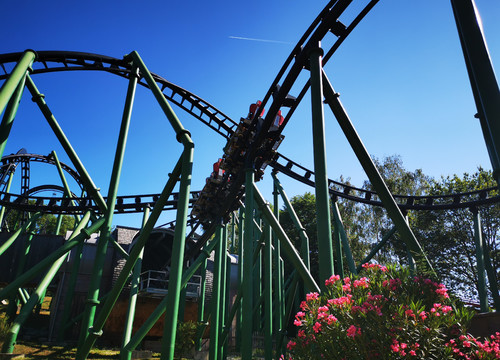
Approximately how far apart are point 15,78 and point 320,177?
15.6 ft

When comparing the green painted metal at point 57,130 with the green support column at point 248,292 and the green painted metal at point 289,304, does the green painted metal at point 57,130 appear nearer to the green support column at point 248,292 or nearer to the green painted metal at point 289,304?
the green support column at point 248,292

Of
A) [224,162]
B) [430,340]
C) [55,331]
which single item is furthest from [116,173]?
[55,331]

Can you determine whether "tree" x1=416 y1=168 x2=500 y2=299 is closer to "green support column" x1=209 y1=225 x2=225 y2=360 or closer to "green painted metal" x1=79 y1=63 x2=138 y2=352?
"green support column" x1=209 y1=225 x2=225 y2=360

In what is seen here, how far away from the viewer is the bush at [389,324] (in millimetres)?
2293

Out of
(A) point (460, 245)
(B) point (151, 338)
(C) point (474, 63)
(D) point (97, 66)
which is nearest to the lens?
(C) point (474, 63)

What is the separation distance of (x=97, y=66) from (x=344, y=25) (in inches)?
250

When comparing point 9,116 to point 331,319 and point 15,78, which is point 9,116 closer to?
point 15,78

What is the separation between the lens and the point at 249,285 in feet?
18.8

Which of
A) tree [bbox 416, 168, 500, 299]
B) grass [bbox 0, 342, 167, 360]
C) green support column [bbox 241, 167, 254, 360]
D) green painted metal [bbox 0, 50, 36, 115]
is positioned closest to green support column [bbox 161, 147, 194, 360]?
green support column [bbox 241, 167, 254, 360]

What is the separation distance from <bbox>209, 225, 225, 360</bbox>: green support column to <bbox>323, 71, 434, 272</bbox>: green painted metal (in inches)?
155

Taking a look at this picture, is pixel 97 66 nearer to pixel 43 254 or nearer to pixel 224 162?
pixel 224 162

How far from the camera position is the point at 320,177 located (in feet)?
13.9

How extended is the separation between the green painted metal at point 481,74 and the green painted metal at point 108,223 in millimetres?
4993

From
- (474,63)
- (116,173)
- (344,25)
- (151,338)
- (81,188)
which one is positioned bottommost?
(151,338)
